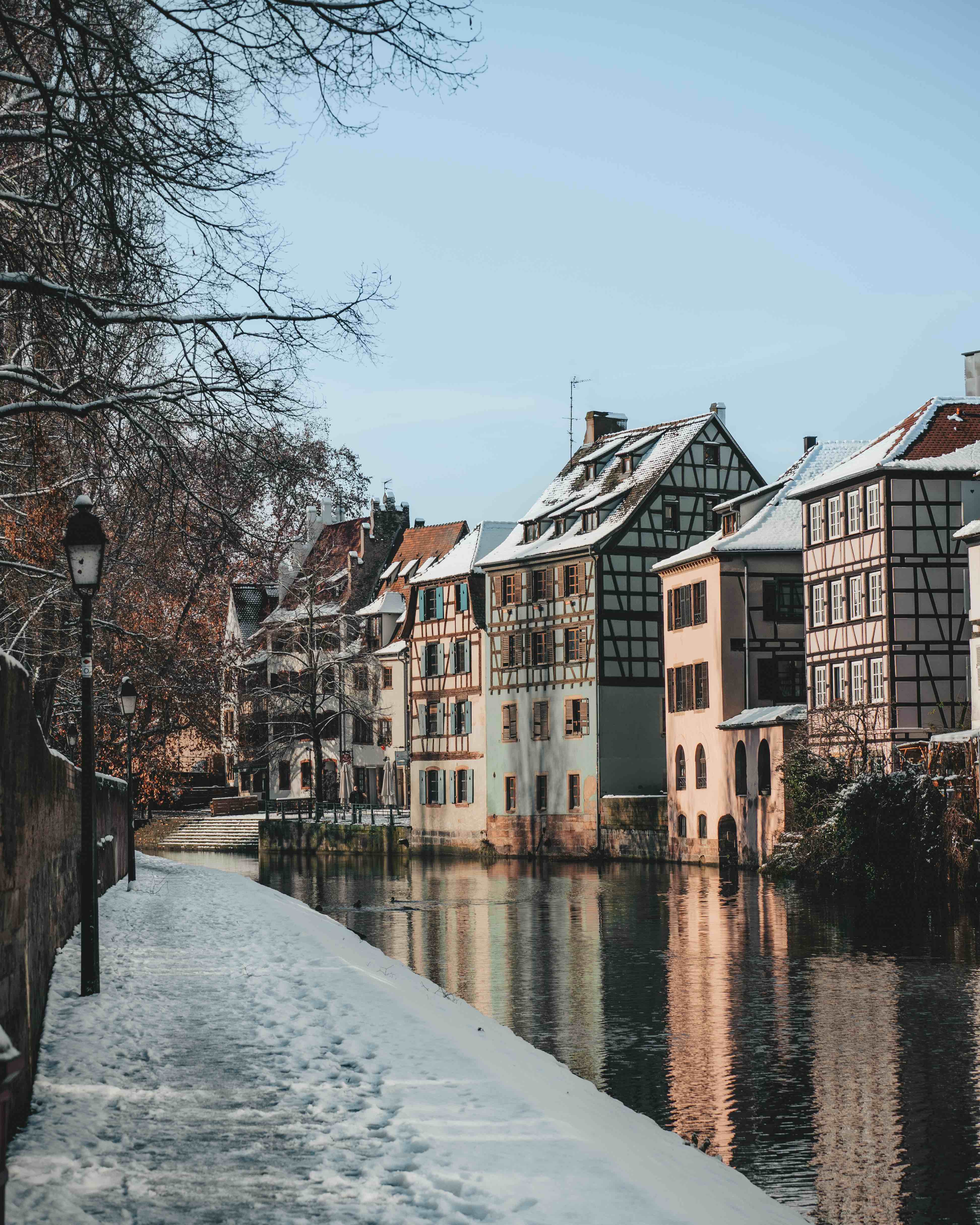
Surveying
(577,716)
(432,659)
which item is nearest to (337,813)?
(432,659)

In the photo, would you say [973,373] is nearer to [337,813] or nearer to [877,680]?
[877,680]

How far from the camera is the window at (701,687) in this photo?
50.5m

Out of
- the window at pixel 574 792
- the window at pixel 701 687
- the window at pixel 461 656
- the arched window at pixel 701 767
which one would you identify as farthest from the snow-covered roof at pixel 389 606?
the arched window at pixel 701 767

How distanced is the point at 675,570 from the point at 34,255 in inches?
1681

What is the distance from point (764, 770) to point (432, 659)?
78.9 feet

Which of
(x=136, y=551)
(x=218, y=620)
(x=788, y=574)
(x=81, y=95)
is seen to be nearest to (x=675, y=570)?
(x=788, y=574)

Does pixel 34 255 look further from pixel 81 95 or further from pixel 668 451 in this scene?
pixel 668 451

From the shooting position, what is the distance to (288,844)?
64.1 m

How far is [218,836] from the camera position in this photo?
70375 millimetres

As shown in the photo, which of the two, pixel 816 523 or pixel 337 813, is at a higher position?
pixel 816 523

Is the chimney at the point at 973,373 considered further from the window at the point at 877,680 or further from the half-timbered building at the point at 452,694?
the half-timbered building at the point at 452,694

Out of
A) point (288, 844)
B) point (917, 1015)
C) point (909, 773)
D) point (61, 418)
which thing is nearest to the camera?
point (61, 418)

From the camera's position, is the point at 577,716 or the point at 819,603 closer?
the point at 819,603

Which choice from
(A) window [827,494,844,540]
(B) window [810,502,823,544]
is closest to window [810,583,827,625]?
(B) window [810,502,823,544]
